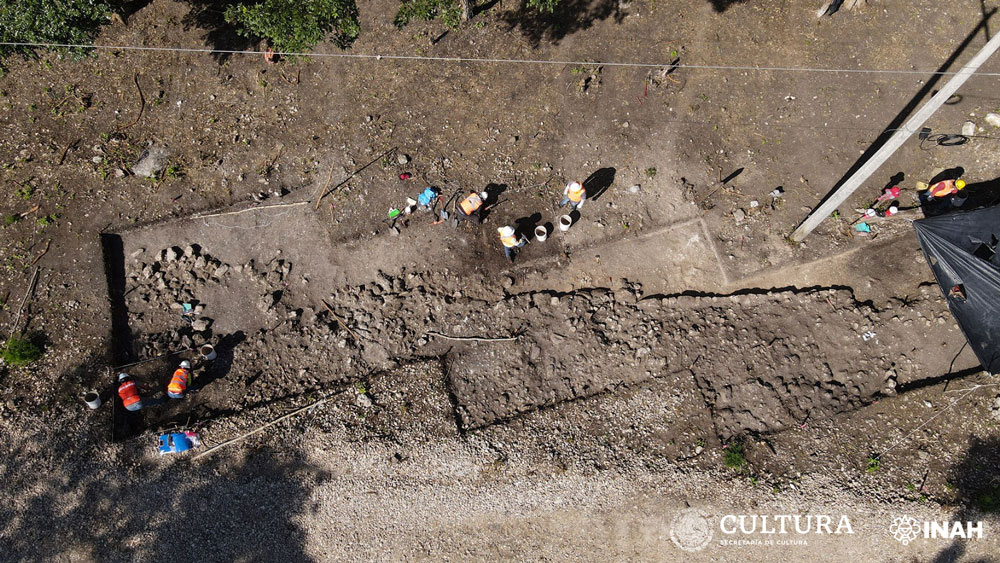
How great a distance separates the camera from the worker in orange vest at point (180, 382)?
9.10 m

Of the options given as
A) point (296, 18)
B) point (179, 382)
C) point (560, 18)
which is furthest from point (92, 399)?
point (560, 18)

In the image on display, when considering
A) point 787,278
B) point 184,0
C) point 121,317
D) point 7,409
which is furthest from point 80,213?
point 787,278

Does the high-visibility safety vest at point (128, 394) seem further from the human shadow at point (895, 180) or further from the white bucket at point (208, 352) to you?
the human shadow at point (895, 180)

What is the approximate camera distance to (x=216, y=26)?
11273 millimetres

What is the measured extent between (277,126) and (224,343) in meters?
4.88

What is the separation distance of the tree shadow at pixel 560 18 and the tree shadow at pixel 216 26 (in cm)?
619

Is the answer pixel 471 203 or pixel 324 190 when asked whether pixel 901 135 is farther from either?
pixel 324 190

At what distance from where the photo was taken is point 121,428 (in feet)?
31.1

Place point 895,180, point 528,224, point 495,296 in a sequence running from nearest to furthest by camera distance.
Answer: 1. point 495,296
2. point 528,224
3. point 895,180

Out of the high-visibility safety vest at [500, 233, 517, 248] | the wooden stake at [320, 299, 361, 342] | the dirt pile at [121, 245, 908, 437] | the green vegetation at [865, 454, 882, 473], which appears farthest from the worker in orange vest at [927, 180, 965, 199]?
the wooden stake at [320, 299, 361, 342]

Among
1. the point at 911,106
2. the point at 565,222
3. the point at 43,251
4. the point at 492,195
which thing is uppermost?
the point at 43,251

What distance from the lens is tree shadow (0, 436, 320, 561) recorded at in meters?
8.83

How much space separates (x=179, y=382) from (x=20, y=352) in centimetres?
328

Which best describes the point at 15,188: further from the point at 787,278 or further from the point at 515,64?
the point at 787,278
